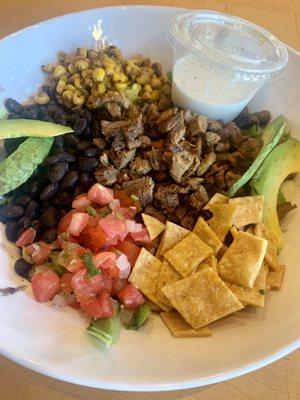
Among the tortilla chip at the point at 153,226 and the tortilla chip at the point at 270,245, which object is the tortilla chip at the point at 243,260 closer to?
the tortilla chip at the point at 270,245

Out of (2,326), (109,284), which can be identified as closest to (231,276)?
(109,284)

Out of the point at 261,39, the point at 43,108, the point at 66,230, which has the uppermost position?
the point at 261,39

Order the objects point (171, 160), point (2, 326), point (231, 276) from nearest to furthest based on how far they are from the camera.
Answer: point (2, 326) → point (231, 276) → point (171, 160)

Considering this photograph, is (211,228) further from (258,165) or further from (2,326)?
(2,326)

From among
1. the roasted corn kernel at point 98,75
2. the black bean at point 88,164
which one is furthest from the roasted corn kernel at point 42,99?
the black bean at point 88,164

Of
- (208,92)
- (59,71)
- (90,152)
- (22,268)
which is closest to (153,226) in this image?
(90,152)

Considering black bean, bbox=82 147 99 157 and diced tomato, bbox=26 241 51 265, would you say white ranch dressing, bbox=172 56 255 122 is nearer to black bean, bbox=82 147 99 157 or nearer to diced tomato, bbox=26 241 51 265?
black bean, bbox=82 147 99 157
